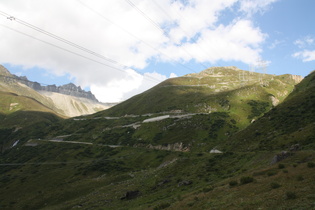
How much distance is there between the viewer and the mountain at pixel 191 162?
Answer: 2670cm

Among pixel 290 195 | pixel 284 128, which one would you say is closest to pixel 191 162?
pixel 284 128

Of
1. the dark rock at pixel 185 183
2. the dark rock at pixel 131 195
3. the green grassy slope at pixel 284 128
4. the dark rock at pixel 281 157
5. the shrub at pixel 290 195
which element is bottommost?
the dark rock at pixel 131 195

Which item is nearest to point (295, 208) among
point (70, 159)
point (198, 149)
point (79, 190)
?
point (79, 190)

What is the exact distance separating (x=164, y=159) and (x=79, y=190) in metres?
39.3

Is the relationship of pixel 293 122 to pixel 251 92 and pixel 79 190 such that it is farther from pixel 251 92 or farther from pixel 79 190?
pixel 251 92

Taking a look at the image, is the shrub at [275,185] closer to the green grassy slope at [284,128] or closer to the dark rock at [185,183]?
the dark rock at [185,183]

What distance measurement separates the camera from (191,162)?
58.8 metres

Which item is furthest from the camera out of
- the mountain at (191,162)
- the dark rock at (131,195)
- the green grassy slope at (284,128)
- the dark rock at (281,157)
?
the green grassy slope at (284,128)

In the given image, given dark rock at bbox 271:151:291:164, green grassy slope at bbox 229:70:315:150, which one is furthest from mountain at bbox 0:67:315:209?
green grassy slope at bbox 229:70:315:150

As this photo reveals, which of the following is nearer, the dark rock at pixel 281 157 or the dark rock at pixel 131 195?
the dark rock at pixel 281 157

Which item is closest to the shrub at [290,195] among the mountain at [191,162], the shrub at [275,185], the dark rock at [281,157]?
the mountain at [191,162]

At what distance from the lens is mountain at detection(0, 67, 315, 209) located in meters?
26.7

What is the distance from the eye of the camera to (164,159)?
335 ft

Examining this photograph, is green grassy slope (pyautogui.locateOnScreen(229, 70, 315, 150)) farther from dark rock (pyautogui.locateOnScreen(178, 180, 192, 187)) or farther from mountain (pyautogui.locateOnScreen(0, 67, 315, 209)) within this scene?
dark rock (pyautogui.locateOnScreen(178, 180, 192, 187))
